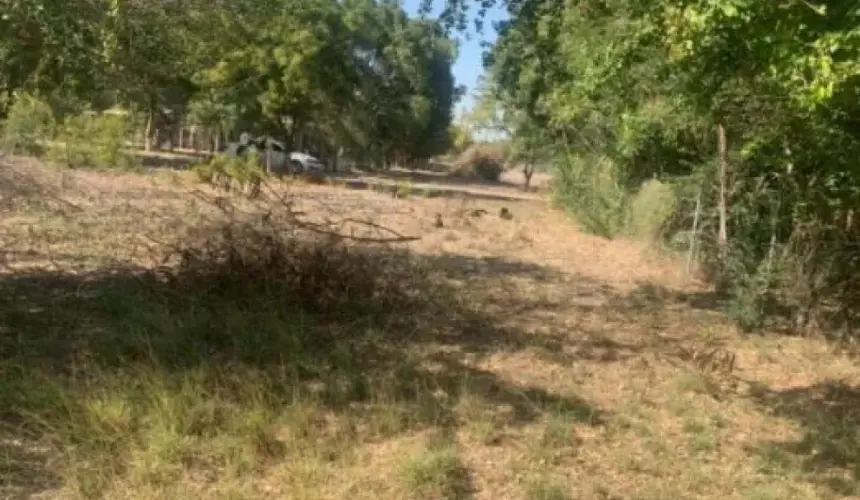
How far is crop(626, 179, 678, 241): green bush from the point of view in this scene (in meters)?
16.2

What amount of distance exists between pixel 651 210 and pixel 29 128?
50.2 feet

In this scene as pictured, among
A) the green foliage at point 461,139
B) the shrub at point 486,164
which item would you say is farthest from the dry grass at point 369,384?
the green foliage at point 461,139

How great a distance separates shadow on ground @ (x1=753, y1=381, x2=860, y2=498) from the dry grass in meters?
0.02

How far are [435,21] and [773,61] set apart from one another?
19.3ft

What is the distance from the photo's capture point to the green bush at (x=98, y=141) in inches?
1031

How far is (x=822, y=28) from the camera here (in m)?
4.54

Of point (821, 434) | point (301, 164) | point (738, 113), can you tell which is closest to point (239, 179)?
point (738, 113)

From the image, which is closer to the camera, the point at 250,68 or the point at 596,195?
the point at 596,195

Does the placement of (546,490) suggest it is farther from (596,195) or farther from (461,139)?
(461,139)

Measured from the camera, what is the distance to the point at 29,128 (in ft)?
74.7

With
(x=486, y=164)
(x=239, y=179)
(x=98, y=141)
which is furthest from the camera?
(x=486, y=164)

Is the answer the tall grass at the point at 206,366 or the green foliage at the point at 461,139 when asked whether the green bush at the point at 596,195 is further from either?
the green foliage at the point at 461,139

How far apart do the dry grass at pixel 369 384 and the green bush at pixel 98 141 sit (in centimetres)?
1429

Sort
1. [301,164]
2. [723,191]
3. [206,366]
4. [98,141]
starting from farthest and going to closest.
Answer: [301,164]
[98,141]
[723,191]
[206,366]
